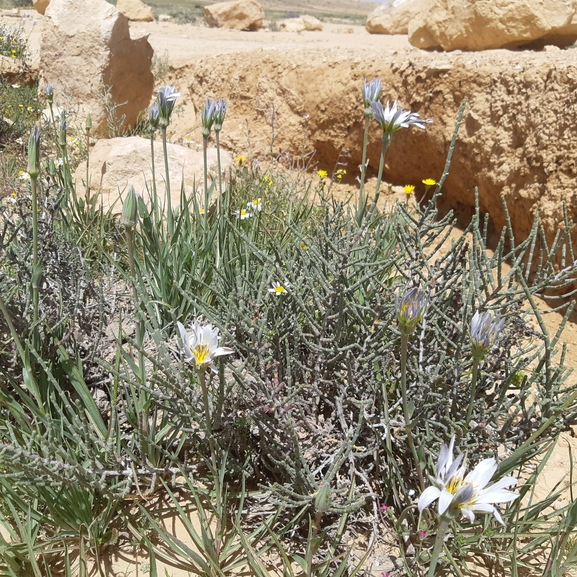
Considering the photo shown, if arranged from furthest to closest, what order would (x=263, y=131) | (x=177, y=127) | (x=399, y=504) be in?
(x=177, y=127), (x=263, y=131), (x=399, y=504)

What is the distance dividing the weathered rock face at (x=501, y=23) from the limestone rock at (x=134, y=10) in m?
14.1

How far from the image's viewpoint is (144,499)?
167 centimetres

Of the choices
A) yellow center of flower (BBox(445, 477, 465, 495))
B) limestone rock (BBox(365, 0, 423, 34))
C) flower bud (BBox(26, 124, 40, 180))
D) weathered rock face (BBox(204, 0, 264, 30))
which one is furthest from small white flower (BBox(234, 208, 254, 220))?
weathered rock face (BBox(204, 0, 264, 30))

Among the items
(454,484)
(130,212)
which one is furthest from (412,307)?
(130,212)

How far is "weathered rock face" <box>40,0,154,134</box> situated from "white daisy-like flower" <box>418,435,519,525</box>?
5.16 metres

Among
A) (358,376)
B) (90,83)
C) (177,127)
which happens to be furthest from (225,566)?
(177,127)

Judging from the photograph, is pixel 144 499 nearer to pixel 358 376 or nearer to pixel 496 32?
pixel 358 376

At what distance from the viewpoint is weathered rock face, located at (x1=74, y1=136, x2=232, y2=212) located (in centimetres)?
336

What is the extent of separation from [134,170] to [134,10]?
1739cm

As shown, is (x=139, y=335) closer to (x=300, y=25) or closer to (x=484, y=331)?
(x=484, y=331)

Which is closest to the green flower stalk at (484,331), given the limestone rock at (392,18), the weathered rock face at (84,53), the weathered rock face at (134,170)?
the weathered rock face at (134,170)

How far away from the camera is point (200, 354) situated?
1254mm

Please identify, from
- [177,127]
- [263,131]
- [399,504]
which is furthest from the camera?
[177,127]

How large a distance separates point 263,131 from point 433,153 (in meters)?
1.72
